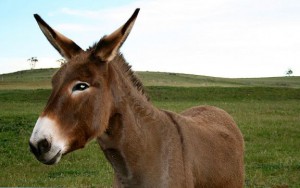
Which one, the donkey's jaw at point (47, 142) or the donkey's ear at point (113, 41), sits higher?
the donkey's ear at point (113, 41)

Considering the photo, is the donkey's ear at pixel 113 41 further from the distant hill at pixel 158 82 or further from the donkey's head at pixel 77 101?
the distant hill at pixel 158 82

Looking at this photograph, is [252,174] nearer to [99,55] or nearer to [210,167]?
[210,167]

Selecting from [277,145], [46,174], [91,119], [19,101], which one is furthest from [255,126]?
[19,101]

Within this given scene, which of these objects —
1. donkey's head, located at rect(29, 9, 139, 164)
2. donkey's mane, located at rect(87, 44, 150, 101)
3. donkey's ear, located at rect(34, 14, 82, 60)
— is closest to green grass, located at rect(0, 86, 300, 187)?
donkey's mane, located at rect(87, 44, 150, 101)

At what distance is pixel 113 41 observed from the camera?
166 inches

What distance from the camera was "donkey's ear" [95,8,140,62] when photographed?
417 centimetres

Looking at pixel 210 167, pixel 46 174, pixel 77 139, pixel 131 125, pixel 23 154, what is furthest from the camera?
pixel 23 154

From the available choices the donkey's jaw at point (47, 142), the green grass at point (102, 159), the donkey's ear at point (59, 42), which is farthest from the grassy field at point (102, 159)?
the donkey's jaw at point (47, 142)

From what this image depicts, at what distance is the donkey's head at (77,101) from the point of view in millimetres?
3891

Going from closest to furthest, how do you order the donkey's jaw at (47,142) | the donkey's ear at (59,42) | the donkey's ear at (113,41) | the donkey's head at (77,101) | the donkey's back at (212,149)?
the donkey's jaw at (47,142) → the donkey's head at (77,101) → the donkey's ear at (113,41) → the donkey's ear at (59,42) → the donkey's back at (212,149)

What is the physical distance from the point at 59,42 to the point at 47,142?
1100 mm

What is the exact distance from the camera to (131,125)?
4574 millimetres

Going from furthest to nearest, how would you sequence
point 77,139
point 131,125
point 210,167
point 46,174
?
point 46,174 → point 210,167 → point 131,125 → point 77,139

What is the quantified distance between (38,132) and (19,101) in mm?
44286
